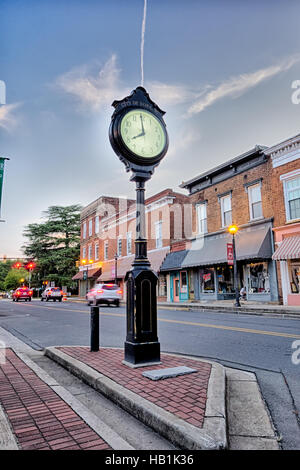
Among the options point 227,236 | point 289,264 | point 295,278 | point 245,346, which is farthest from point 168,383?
point 227,236

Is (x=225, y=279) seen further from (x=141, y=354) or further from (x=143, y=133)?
(x=141, y=354)

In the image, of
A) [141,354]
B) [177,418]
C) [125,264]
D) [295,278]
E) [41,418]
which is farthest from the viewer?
[125,264]

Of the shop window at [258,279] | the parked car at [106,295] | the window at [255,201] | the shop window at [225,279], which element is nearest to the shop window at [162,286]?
the parked car at [106,295]

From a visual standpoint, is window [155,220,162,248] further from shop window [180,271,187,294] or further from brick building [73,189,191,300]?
shop window [180,271,187,294]

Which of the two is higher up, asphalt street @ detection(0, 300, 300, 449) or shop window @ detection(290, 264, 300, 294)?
shop window @ detection(290, 264, 300, 294)

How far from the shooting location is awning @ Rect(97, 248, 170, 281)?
87.4 feet

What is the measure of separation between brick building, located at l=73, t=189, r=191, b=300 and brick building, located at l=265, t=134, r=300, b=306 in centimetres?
851

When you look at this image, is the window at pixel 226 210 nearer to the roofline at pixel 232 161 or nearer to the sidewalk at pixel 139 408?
the roofline at pixel 232 161

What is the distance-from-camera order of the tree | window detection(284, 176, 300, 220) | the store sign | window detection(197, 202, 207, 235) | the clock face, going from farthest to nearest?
1. the tree
2. window detection(197, 202, 207, 235)
3. the store sign
4. window detection(284, 176, 300, 220)
5. the clock face

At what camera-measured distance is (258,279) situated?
1895cm

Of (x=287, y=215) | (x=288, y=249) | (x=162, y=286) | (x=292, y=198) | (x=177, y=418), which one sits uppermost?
(x=292, y=198)

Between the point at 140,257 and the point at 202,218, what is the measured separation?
1900 cm

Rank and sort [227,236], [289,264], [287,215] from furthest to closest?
[227,236] < [287,215] < [289,264]

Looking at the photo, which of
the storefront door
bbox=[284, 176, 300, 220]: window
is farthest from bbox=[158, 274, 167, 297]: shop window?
bbox=[284, 176, 300, 220]: window
